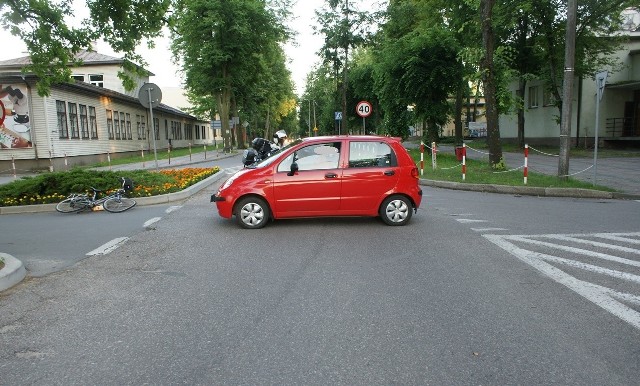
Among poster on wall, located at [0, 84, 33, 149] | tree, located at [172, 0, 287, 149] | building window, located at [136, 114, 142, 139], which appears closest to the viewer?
poster on wall, located at [0, 84, 33, 149]

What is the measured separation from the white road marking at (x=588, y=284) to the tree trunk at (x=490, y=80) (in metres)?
11.0

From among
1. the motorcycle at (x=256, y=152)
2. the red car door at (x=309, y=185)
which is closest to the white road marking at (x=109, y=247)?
the red car door at (x=309, y=185)

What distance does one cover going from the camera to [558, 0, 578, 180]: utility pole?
42.9ft

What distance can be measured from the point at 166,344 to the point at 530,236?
234 inches

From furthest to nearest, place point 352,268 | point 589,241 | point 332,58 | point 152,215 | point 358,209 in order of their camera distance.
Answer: point 332,58, point 152,215, point 358,209, point 589,241, point 352,268

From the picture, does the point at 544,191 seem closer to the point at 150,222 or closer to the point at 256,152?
the point at 256,152

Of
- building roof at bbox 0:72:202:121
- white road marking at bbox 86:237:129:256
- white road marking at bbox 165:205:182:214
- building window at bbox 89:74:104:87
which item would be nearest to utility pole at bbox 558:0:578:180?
A: white road marking at bbox 165:205:182:214

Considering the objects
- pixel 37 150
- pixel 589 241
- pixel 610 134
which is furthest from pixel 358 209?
pixel 610 134

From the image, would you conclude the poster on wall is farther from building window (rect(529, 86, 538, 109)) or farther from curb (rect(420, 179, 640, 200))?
building window (rect(529, 86, 538, 109))

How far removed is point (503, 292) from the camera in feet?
15.8

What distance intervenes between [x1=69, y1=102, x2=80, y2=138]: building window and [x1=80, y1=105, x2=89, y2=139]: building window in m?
0.79

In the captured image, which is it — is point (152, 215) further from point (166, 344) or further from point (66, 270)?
point (166, 344)

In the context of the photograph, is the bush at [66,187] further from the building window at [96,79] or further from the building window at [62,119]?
the building window at [96,79]

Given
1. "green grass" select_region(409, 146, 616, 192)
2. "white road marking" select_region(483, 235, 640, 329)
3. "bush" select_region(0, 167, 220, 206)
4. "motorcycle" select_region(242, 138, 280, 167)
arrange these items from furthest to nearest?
Answer: "motorcycle" select_region(242, 138, 280, 167), "green grass" select_region(409, 146, 616, 192), "bush" select_region(0, 167, 220, 206), "white road marking" select_region(483, 235, 640, 329)
